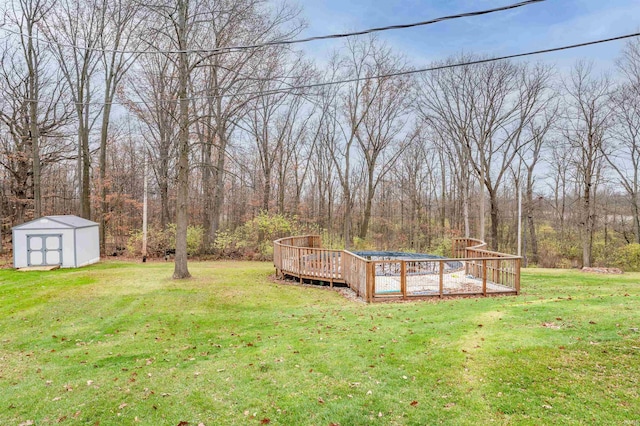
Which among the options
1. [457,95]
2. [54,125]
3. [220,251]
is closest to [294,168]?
[220,251]

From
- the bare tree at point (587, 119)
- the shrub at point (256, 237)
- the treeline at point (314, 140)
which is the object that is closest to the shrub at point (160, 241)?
the treeline at point (314, 140)

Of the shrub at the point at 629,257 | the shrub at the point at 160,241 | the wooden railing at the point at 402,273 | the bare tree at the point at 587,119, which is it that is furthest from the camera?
the bare tree at the point at 587,119

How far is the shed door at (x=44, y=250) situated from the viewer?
12860mm

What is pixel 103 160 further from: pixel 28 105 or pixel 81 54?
pixel 81 54

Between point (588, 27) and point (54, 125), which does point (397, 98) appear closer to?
point (588, 27)

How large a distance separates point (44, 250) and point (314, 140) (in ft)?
55.5

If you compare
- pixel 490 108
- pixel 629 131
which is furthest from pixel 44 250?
pixel 629 131

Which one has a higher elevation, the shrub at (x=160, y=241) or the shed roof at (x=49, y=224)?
the shed roof at (x=49, y=224)

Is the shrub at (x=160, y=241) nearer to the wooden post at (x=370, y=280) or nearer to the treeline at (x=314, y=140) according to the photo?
the treeline at (x=314, y=140)

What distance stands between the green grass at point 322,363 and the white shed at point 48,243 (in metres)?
6.49

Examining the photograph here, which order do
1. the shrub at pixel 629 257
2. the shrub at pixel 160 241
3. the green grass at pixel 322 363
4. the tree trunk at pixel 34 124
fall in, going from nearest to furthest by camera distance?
1. the green grass at pixel 322 363
2. the tree trunk at pixel 34 124
3. the shrub at pixel 629 257
4. the shrub at pixel 160 241

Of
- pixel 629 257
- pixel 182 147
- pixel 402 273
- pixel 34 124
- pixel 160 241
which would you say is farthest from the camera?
pixel 160 241

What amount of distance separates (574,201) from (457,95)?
11282mm

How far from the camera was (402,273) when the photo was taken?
8430mm
